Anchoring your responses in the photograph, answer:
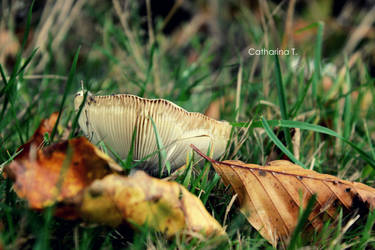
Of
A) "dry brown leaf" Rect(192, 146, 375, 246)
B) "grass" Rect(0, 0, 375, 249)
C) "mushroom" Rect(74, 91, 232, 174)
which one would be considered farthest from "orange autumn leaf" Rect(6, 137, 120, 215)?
"dry brown leaf" Rect(192, 146, 375, 246)

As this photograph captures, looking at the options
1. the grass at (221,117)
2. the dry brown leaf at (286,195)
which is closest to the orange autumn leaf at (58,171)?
the grass at (221,117)

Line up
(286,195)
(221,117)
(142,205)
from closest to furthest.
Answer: (142,205) < (286,195) < (221,117)

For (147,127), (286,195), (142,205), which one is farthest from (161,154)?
(286,195)

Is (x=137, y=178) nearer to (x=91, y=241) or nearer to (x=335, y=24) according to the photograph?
(x=91, y=241)

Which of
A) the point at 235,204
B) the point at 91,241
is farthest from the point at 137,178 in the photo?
the point at 235,204

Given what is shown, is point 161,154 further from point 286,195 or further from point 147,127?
point 286,195
